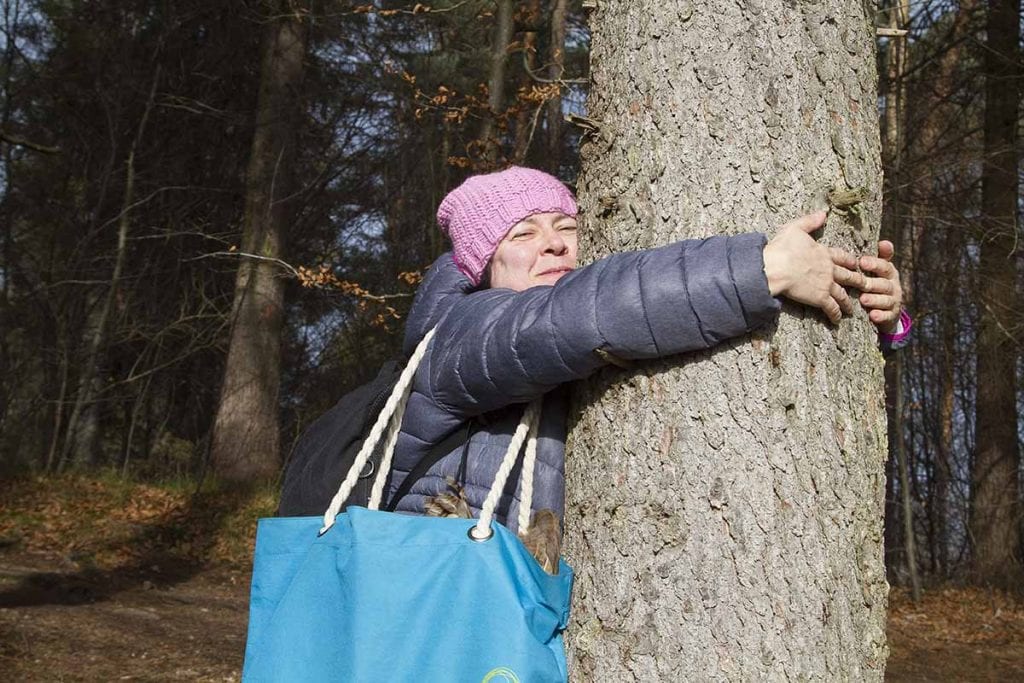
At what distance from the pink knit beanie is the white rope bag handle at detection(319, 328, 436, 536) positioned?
1.07 ft

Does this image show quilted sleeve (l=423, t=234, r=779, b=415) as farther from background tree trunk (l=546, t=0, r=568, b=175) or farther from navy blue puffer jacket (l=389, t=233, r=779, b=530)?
background tree trunk (l=546, t=0, r=568, b=175)

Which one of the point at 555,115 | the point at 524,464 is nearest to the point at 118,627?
the point at 524,464

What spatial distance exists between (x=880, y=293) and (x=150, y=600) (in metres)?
6.95

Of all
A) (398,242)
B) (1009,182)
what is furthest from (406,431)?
(398,242)

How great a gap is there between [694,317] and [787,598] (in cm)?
47

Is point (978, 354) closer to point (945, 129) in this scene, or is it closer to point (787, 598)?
point (945, 129)

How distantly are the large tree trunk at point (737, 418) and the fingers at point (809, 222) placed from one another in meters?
0.05

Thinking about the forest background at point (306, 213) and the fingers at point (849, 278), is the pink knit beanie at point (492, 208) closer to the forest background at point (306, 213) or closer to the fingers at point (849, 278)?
the fingers at point (849, 278)

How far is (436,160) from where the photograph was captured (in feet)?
38.6

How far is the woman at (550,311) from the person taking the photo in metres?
1.64

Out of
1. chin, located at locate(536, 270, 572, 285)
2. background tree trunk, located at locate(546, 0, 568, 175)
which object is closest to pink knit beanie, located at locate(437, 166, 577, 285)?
chin, located at locate(536, 270, 572, 285)

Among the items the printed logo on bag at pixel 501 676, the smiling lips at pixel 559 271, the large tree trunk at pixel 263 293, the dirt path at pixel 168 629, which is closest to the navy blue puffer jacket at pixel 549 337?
the smiling lips at pixel 559 271

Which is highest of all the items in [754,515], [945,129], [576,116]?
[945,129]

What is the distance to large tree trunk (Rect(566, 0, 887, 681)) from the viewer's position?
5.45 feet
